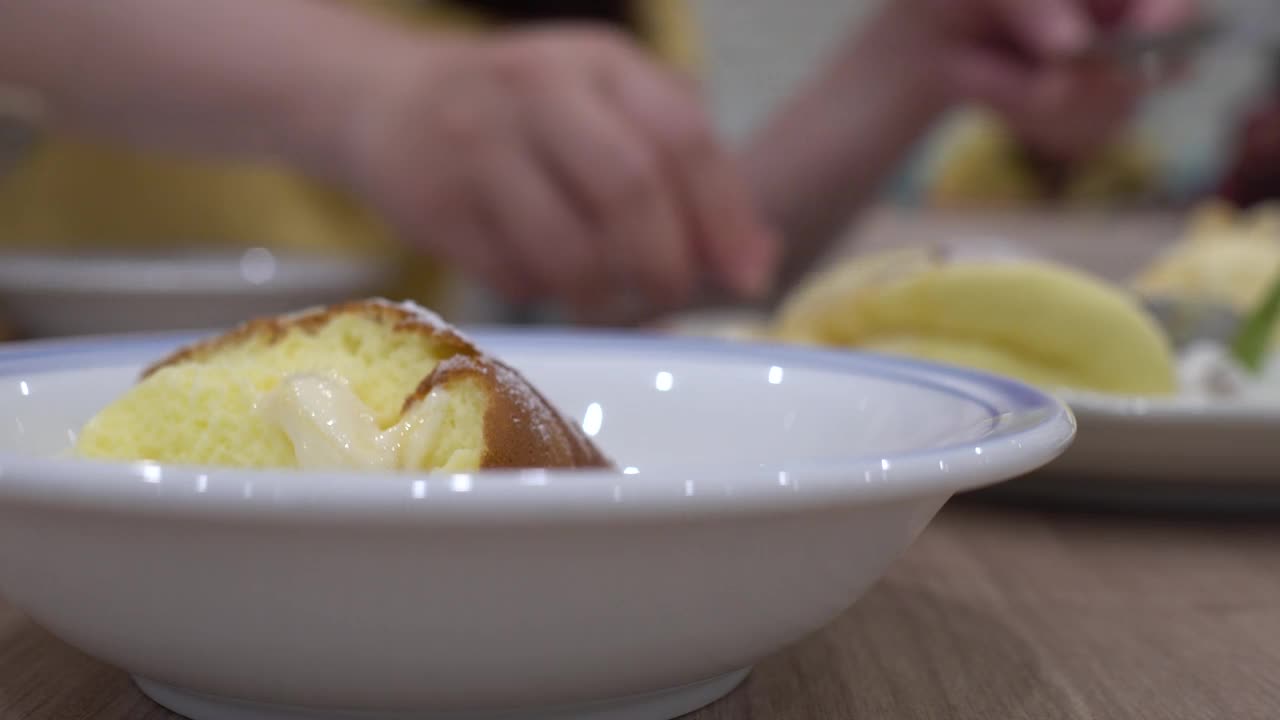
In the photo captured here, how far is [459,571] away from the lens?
183 mm

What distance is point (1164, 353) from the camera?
43 cm

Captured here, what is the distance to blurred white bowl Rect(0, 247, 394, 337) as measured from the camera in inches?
33.8

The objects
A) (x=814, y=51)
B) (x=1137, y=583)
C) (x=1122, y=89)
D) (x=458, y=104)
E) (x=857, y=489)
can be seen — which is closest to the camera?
(x=857, y=489)

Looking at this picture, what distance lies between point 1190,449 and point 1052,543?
0.05 m

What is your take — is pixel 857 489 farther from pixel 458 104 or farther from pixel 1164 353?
pixel 458 104

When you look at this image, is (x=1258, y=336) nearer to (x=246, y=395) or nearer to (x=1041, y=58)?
(x=246, y=395)

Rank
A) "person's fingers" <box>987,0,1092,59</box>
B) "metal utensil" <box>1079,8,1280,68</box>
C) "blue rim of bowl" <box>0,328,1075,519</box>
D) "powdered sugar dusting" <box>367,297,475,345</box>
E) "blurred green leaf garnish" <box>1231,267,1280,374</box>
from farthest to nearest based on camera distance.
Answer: "person's fingers" <box>987,0,1092,59</box>
"metal utensil" <box>1079,8,1280,68</box>
"blurred green leaf garnish" <box>1231,267,1280,374</box>
"powdered sugar dusting" <box>367,297,475,345</box>
"blue rim of bowl" <box>0,328,1075,519</box>

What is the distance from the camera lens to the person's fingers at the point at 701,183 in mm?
874

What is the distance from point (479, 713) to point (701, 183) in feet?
2.30

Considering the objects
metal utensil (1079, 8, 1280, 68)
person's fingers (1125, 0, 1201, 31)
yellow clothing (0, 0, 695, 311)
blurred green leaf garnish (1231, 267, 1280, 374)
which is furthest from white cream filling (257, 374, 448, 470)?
yellow clothing (0, 0, 695, 311)

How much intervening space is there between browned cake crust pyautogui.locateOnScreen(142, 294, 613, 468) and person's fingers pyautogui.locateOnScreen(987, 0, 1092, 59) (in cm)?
79

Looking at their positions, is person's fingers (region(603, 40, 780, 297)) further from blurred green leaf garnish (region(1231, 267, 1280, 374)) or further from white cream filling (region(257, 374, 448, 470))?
white cream filling (region(257, 374, 448, 470))

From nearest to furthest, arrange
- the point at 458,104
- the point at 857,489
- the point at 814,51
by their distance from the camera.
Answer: the point at 857,489 < the point at 458,104 < the point at 814,51

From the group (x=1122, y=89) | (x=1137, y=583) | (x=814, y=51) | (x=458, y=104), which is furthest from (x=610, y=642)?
(x=814, y=51)
